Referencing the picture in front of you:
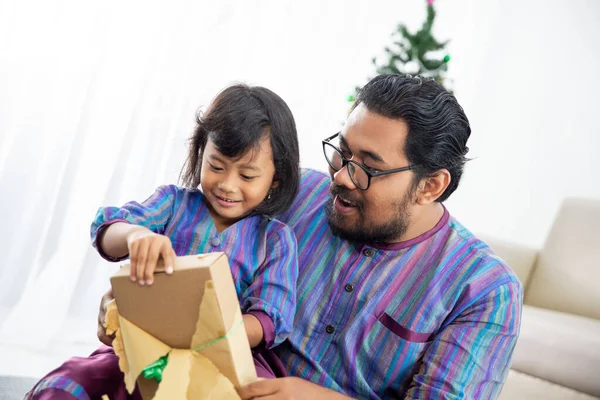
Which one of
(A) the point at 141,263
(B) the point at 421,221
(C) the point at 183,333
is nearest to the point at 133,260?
(A) the point at 141,263

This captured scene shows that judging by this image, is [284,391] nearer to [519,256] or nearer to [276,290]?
[276,290]

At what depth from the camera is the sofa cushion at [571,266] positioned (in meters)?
3.30

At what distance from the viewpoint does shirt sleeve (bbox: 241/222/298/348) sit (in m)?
1.47

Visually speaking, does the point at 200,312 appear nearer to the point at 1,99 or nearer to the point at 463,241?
the point at 463,241

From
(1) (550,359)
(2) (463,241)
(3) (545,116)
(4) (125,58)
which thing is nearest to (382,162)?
(2) (463,241)

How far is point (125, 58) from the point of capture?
3170 mm

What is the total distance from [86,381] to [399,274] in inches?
28.3

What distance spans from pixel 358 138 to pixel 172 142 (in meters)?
2.00

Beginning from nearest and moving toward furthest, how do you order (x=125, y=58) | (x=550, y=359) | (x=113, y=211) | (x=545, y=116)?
(x=113, y=211) → (x=550, y=359) → (x=125, y=58) → (x=545, y=116)

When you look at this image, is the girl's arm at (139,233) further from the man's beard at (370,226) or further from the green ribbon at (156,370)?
the man's beard at (370,226)

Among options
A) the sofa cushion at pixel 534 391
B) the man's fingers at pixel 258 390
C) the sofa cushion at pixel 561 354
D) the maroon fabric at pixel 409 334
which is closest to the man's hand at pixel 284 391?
the man's fingers at pixel 258 390

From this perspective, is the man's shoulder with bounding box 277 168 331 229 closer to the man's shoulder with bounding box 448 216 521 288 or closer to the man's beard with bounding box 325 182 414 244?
the man's beard with bounding box 325 182 414 244

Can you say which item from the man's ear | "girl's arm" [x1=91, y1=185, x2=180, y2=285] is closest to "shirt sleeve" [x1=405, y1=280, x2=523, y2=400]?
the man's ear

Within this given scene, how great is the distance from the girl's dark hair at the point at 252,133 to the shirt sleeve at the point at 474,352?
1.62 ft
